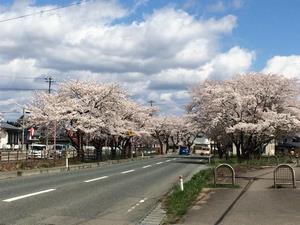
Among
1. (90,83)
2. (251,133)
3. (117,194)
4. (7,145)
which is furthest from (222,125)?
(7,145)

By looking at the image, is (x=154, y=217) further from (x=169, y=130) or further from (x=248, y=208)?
(x=169, y=130)

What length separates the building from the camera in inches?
2930

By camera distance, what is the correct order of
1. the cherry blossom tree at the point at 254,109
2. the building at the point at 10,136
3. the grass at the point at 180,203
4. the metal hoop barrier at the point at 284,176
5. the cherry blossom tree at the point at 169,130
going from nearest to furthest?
the grass at the point at 180,203, the metal hoop barrier at the point at 284,176, the cherry blossom tree at the point at 254,109, the building at the point at 10,136, the cherry blossom tree at the point at 169,130

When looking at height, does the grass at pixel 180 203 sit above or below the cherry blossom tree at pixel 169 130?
below

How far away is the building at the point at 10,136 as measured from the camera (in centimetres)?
7441

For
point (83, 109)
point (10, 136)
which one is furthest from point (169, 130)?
point (83, 109)

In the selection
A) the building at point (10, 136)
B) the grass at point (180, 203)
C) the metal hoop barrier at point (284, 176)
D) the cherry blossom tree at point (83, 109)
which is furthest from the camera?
the building at point (10, 136)

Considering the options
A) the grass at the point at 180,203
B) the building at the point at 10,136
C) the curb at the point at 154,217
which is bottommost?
the curb at the point at 154,217

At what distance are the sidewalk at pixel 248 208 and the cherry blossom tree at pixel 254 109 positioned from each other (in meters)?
25.0

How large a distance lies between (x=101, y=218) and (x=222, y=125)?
32.5 meters

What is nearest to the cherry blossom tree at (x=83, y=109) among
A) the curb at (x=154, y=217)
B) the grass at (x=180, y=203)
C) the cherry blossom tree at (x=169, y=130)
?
the grass at (x=180, y=203)

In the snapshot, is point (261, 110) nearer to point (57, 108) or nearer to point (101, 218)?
point (57, 108)

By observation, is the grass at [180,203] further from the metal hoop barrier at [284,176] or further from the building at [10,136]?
the building at [10,136]

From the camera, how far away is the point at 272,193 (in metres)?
13.5
